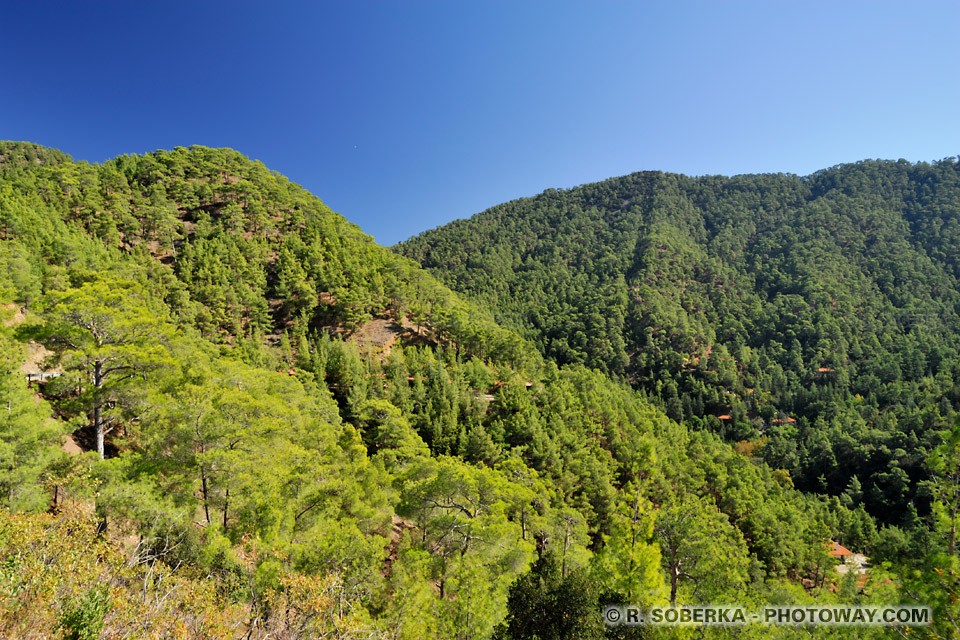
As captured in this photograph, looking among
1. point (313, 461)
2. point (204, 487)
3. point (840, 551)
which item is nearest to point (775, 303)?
point (840, 551)

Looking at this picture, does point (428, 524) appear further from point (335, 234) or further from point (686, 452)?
point (335, 234)

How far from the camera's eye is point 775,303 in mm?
119562


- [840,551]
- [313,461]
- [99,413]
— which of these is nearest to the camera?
[99,413]

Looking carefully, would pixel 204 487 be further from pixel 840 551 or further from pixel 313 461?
pixel 840 551

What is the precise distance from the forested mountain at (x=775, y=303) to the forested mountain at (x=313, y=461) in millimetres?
4485

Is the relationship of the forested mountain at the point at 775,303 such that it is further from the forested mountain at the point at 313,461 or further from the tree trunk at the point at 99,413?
the tree trunk at the point at 99,413

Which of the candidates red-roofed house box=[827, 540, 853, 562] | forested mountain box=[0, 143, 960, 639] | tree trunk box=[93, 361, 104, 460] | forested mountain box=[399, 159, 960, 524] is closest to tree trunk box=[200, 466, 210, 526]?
forested mountain box=[0, 143, 960, 639]

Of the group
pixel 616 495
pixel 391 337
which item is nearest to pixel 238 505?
pixel 616 495

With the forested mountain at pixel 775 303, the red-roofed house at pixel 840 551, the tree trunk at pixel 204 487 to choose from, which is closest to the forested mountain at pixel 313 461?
the tree trunk at pixel 204 487

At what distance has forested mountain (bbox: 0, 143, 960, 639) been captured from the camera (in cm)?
959

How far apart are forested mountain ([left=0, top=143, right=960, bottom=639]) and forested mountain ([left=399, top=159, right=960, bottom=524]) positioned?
14.7 ft

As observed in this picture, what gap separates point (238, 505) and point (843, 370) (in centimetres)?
12413

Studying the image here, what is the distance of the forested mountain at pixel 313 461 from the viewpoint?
9586 mm

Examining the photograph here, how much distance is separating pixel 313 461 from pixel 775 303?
144212mm
